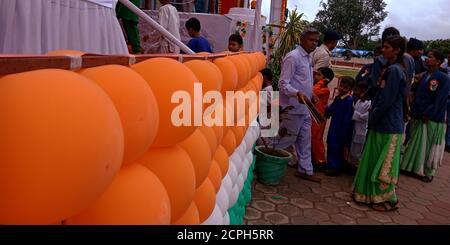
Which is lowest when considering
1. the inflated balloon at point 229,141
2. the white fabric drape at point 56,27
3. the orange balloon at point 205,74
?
the inflated balloon at point 229,141

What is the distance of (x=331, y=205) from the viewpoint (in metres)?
3.93

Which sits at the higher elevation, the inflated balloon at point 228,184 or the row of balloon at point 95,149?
the row of balloon at point 95,149

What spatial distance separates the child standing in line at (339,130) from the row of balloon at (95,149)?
13.2 feet

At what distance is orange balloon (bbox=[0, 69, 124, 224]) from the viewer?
529 mm

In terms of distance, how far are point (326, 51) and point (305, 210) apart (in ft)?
9.97

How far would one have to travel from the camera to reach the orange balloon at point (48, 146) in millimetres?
529

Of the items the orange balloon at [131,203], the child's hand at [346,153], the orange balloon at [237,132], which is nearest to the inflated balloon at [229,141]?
the orange balloon at [237,132]

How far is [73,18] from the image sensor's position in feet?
6.65

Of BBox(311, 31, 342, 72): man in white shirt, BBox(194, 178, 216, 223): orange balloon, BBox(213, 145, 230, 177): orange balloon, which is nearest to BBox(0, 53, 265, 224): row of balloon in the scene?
BBox(194, 178, 216, 223): orange balloon

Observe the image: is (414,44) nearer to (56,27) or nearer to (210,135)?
(210,135)

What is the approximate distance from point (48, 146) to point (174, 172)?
506 mm

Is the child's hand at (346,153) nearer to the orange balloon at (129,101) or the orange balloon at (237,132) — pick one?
the orange balloon at (237,132)
